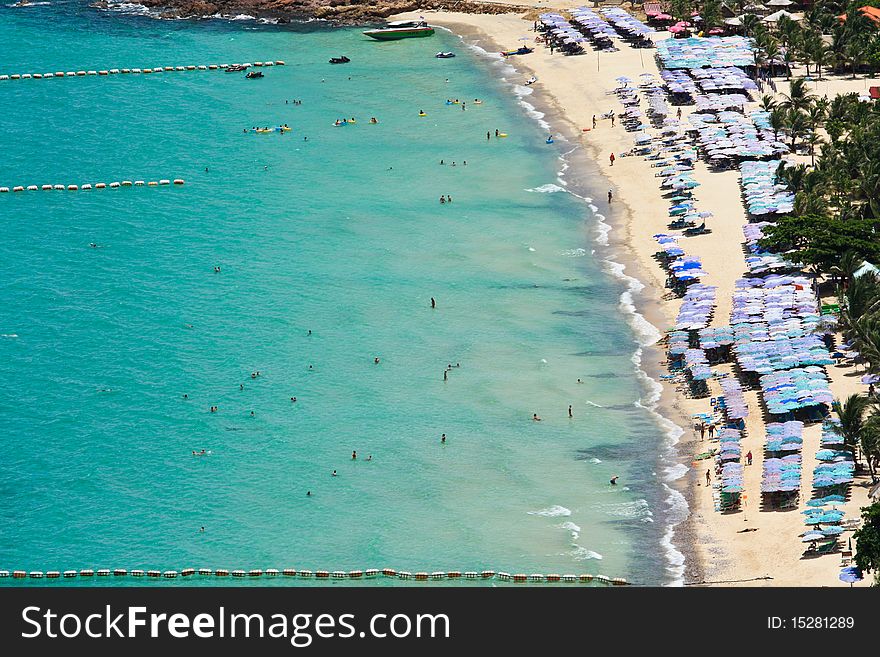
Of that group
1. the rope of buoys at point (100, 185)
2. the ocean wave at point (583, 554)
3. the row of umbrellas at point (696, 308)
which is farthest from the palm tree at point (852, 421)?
the rope of buoys at point (100, 185)

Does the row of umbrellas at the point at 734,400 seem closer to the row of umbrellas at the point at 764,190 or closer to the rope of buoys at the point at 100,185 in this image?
the row of umbrellas at the point at 764,190

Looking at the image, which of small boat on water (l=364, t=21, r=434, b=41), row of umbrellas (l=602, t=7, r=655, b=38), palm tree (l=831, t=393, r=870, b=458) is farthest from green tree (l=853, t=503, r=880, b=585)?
small boat on water (l=364, t=21, r=434, b=41)

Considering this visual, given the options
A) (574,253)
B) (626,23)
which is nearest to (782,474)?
(574,253)

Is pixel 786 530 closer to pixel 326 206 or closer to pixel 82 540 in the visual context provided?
pixel 82 540

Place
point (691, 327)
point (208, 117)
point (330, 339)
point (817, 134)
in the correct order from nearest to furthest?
point (691, 327), point (330, 339), point (817, 134), point (208, 117)

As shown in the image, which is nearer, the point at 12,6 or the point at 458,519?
the point at 458,519
